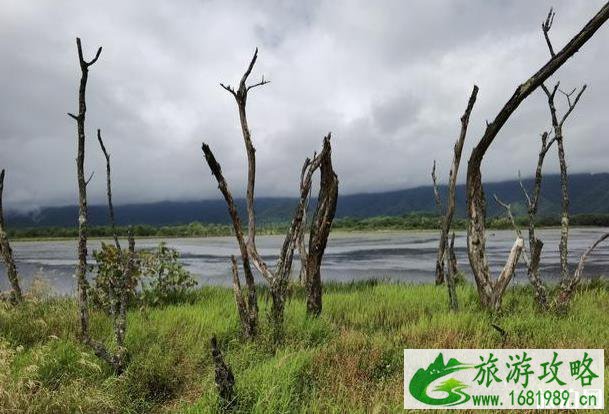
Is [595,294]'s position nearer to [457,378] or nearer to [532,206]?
[532,206]

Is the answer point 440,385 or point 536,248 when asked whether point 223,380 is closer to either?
point 440,385

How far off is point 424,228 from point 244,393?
108 metres

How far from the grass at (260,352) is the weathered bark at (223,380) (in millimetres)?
164

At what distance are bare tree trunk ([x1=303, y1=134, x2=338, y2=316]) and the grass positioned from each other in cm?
46

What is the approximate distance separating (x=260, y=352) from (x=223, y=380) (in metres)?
2.37

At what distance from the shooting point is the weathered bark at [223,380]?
5047 millimetres

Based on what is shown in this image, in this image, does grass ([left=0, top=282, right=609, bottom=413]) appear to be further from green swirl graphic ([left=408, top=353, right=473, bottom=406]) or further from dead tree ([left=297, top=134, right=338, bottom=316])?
dead tree ([left=297, top=134, right=338, bottom=316])

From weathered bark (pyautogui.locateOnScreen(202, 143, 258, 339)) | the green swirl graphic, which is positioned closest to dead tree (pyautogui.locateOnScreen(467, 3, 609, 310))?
the green swirl graphic

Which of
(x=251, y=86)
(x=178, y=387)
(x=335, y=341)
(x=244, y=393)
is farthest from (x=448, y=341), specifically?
(x=251, y=86)

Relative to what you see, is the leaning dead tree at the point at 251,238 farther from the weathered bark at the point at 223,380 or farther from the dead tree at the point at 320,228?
the weathered bark at the point at 223,380

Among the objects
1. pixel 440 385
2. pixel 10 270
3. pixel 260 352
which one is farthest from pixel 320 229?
pixel 10 270

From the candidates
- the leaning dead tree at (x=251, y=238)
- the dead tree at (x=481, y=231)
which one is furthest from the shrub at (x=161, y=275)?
the dead tree at (x=481, y=231)

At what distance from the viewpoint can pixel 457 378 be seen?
6234 mm

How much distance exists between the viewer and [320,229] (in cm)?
1000
